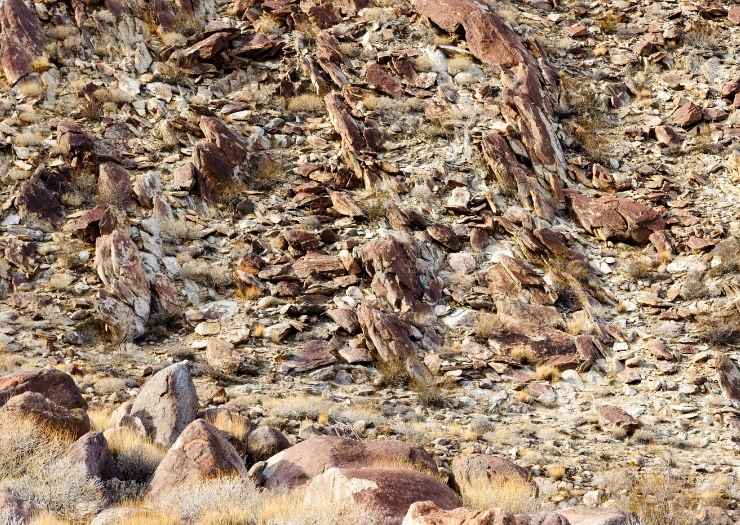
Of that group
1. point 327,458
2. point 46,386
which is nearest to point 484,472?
point 327,458

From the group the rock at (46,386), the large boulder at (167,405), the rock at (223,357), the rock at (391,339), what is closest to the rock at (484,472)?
the rock at (391,339)

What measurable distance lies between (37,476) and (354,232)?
32.2 ft

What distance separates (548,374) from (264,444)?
6108mm

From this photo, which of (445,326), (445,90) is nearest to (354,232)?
(445,326)

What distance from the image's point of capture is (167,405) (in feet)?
29.3

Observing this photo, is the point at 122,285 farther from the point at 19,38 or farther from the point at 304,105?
the point at 19,38

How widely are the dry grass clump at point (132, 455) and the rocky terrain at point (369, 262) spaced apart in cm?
4

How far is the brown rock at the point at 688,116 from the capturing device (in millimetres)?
19312

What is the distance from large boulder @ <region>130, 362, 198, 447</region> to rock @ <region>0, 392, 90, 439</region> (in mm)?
969

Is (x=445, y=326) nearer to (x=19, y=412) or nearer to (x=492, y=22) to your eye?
(x=19, y=412)

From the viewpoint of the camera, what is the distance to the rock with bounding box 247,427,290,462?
8703 millimetres

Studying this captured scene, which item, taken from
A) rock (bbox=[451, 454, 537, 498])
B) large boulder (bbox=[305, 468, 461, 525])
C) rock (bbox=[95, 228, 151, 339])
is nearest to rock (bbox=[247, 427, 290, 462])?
large boulder (bbox=[305, 468, 461, 525])

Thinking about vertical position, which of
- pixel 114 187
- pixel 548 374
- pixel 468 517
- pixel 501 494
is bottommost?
pixel 548 374

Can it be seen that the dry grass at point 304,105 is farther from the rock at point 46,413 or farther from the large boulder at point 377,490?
the large boulder at point 377,490
